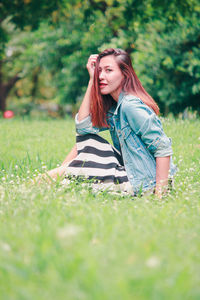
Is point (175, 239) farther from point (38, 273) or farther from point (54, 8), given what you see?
point (54, 8)

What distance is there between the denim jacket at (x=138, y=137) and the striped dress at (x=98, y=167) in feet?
0.28

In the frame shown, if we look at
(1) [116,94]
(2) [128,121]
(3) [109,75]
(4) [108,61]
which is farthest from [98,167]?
(4) [108,61]

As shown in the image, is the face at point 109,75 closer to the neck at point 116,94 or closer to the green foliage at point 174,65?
the neck at point 116,94

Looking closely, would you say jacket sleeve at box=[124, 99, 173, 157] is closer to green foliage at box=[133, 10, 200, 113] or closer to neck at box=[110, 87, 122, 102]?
neck at box=[110, 87, 122, 102]

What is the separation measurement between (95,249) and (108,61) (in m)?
2.38

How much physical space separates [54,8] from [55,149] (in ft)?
19.6

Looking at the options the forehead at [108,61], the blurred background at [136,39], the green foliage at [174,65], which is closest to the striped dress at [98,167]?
the forehead at [108,61]

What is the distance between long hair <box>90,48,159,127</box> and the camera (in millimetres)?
3568

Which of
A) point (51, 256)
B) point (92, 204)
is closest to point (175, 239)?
point (51, 256)

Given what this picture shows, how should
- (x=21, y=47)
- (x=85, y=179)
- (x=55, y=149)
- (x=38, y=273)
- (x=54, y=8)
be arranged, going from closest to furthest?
(x=38, y=273) < (x=85, y=179) < (x=55, y=149) < (x=54, y=8) < (x=21, y=47)

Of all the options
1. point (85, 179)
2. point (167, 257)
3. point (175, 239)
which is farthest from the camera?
point (85, 179)

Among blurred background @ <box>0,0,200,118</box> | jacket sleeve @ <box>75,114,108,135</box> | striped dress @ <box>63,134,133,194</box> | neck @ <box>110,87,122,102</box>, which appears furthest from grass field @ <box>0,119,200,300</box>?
blurred background @ <box>0,0,200,118</box>

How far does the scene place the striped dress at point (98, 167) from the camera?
343cm

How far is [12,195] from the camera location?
2.98 m
